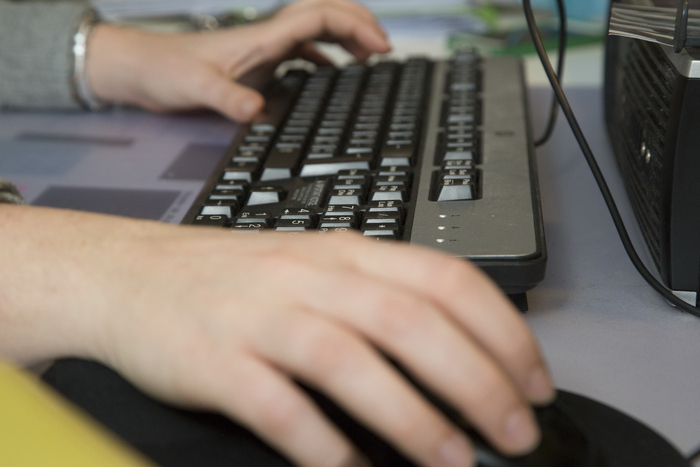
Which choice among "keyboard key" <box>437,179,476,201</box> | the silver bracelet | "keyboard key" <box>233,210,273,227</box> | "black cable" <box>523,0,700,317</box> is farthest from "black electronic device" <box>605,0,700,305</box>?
the silver bracelet

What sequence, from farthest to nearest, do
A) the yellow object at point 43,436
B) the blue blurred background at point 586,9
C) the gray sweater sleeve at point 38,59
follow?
the blue blurred background at point 586,9 → the gray sweater sleeve at point 38,59 → the yellow object at point 43,436

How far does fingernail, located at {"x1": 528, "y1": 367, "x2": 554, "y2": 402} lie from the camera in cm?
28

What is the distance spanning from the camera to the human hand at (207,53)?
790mm

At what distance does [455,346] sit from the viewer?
26cm

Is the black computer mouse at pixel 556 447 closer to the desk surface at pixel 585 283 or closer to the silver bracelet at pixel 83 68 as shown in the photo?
the desk surface at pixel 585 283

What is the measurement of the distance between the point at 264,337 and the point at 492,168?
0.27 metres

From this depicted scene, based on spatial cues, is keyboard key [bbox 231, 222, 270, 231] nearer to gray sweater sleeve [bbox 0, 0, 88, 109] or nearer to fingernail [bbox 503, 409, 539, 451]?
fingernail [bbox 503, 409, 539, 451]

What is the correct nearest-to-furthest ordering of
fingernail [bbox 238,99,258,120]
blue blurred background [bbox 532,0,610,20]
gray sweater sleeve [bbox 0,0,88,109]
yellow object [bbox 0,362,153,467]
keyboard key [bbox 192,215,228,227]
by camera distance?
yellow object [bbox 0,362,153,467] → keyboard key [bbox 192,215,228,227] → fingernail [bbox 238,99,258,120] → gray sweater sleeve [bbox 0,0,88,109] → blue blurred background [bbox 532,0,610,20]

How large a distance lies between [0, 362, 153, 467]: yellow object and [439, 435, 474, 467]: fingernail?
0.35ft

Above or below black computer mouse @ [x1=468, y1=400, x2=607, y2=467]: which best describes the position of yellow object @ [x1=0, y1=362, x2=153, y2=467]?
above

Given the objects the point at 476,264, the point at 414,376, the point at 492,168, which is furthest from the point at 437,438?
the point at 492,168

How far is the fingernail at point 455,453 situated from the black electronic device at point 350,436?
0.04 ft

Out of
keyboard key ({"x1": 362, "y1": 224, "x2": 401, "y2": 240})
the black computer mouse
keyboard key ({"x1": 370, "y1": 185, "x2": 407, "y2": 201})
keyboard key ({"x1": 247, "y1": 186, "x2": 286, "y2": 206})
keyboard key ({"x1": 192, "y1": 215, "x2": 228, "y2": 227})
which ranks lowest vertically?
the black computer mouse

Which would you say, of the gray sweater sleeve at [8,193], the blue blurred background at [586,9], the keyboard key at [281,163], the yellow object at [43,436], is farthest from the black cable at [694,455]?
the blue blurred background at [586,9]
